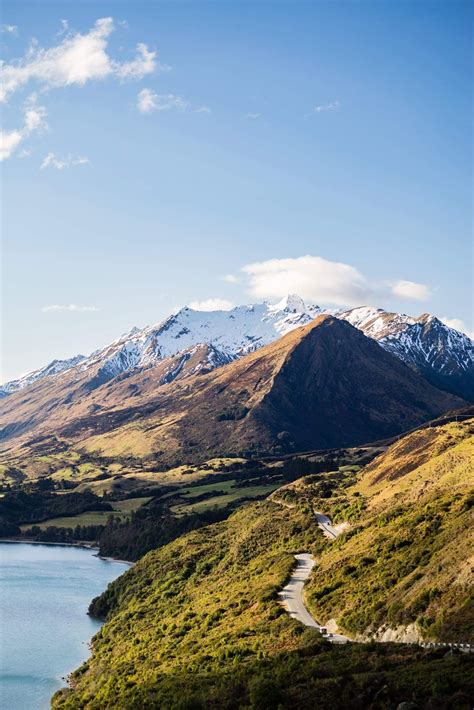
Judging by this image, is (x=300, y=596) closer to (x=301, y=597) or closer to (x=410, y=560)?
(x=301, y=597)

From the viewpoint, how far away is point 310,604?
2472 inches

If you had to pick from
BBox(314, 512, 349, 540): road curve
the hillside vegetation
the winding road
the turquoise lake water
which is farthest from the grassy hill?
the turquoise lake water

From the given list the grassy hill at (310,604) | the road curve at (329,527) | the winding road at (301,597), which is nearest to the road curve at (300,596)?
the winding road at (301,597)

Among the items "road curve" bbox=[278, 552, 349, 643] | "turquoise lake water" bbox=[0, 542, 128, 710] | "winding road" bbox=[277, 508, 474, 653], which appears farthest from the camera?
"turquoise lake water" bbox=[0, 542, 128, 710]

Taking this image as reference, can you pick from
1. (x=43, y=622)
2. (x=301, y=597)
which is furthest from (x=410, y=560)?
(x=43, y=622)

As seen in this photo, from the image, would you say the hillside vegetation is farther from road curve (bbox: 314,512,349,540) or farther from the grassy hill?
road curve (bbox: 314,512,349,540)

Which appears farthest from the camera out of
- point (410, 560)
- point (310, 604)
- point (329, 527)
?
point (329, 527)

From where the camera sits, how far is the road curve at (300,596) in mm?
54038

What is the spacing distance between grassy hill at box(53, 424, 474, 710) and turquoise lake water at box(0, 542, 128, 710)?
225 inches

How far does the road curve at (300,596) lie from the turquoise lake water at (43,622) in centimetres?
3183

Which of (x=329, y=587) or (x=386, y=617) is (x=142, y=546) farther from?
(x=386, y=617)

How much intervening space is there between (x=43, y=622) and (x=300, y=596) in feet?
226

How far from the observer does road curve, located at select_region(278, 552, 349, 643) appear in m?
54.0

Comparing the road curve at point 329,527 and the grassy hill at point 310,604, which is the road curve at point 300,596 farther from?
the road curve at point 329,527
